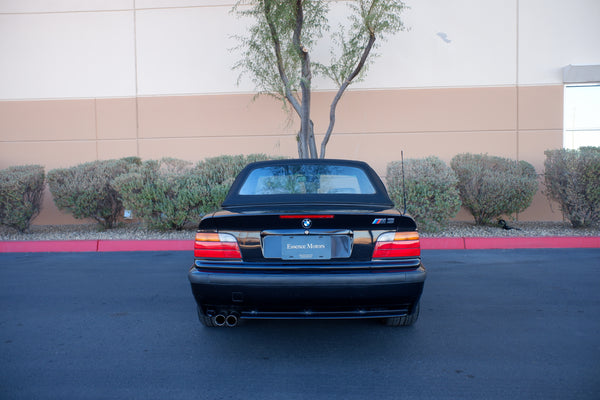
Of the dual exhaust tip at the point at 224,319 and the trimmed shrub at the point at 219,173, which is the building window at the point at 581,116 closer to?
the trimmed shrub at the point at 219,173

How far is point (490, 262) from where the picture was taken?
248 inches

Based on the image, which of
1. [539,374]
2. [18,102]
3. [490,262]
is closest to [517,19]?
[490,262]

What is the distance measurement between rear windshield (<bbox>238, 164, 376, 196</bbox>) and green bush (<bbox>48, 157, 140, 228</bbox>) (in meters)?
5.42

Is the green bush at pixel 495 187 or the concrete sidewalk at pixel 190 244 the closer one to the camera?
the concrete sidewalk at pixel 190 244

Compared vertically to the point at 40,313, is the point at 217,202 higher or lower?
higher

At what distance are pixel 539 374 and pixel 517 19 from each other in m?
9.62

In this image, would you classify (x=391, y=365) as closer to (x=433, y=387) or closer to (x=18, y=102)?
(x=433, y=387)

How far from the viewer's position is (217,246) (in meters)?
3.11

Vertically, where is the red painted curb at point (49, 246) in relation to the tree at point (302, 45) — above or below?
below

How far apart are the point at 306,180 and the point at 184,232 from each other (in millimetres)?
5122

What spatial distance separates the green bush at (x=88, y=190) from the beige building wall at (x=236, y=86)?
6.67 feet

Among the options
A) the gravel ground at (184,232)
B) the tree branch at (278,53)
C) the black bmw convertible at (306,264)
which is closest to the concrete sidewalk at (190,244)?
the gravel ground at (184,232)

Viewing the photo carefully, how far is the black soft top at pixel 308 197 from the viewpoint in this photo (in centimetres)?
333

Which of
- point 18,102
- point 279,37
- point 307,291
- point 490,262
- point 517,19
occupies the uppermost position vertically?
point 517,19
